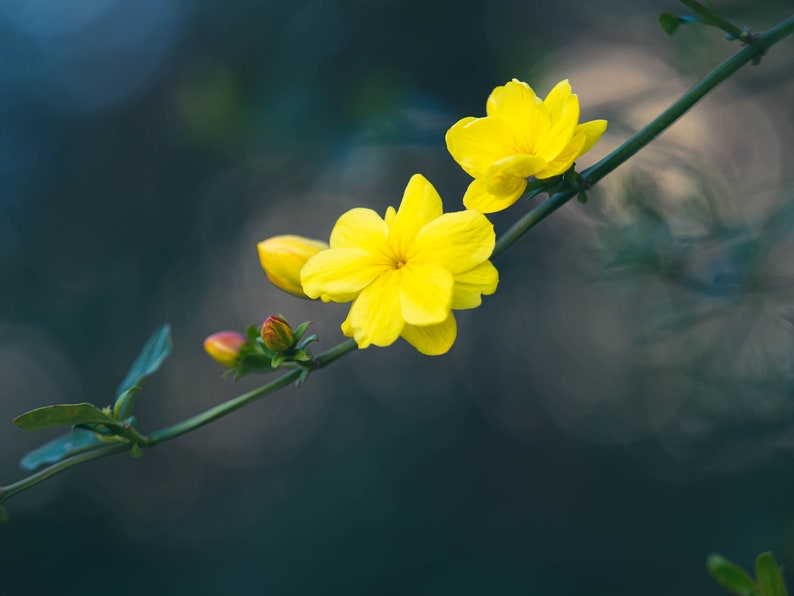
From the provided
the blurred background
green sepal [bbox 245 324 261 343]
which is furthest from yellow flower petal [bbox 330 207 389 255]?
the blurred background

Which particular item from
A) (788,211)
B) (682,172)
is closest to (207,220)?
(682,172)

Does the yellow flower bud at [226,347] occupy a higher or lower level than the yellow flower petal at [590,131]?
higher

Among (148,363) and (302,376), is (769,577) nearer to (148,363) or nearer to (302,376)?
(302,376)

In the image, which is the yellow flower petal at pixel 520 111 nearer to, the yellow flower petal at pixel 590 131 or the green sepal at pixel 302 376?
the yellow flower petal at pixel 590 131

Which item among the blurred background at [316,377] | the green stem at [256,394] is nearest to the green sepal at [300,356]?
the green stem at [256,394]

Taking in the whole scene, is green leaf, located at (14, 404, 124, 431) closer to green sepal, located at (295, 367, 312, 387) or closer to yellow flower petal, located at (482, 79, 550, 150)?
green sepal, located at (295, 367, 312, 387)

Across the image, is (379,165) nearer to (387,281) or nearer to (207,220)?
(387,281)
